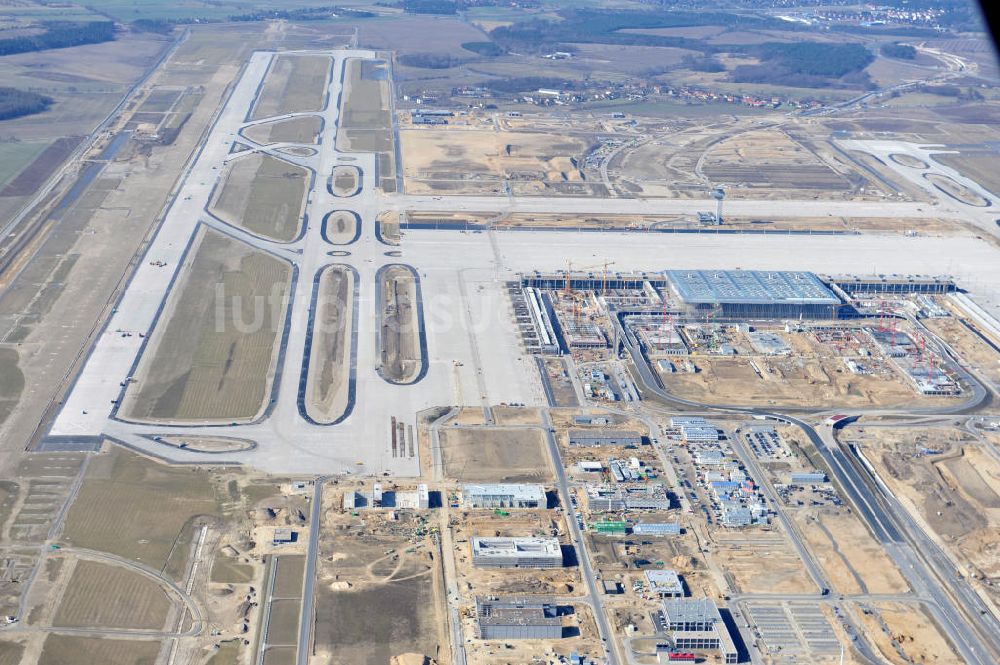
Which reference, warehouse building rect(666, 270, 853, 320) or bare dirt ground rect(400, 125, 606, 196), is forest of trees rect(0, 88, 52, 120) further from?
warehouse building rect(666, 270, 853, 320)

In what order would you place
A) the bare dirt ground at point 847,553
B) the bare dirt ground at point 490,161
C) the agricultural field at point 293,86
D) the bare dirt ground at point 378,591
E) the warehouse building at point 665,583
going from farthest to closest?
1. the agricultural field at point 293,86
2. the bare dirt ground at point 490,161
3. the bare dirt ground at point 847,553
4. the warehouse building at point 665,583
5. the bare dirt ground at point 378,591

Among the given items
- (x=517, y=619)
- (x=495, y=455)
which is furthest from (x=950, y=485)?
(x=517, y=619)

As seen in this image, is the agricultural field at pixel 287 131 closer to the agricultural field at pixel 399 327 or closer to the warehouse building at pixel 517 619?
the agricultural field at pixel 399 327

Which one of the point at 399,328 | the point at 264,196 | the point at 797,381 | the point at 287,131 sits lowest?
the point at 797,381

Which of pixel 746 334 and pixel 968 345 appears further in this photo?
pixel 746 334

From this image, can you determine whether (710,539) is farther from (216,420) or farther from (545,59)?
(545,59)

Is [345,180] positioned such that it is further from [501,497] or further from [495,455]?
[501,497]

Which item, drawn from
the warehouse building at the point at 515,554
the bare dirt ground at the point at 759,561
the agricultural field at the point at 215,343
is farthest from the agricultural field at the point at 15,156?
the bare dirt ground at the point at 759,561
